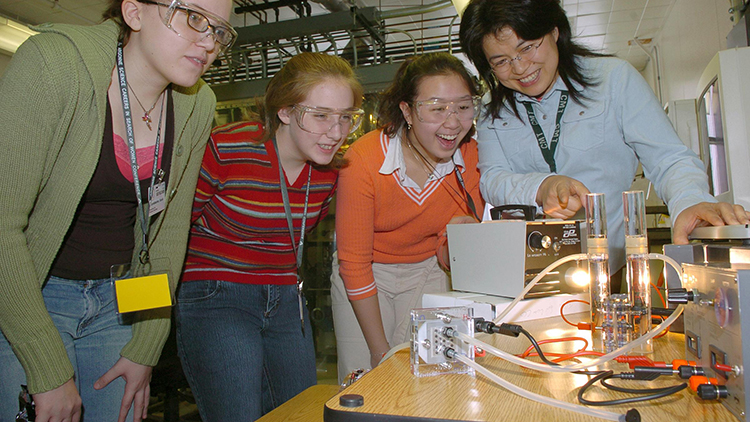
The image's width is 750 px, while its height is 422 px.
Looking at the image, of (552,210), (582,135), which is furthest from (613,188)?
(552,210)

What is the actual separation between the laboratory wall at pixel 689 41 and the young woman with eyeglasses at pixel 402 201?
10.3ft

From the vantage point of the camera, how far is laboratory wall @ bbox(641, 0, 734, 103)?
401cm

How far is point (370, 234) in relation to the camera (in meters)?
1.65

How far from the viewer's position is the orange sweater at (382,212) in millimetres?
1637

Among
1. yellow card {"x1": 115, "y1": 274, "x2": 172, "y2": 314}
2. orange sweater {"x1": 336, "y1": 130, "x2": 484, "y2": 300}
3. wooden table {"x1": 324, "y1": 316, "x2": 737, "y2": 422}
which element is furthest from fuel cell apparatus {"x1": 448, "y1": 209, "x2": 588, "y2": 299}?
yellow card {"x1": 115, "y1": 274, "x2": 172, "y2": 314}

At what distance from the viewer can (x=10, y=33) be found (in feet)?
16.4

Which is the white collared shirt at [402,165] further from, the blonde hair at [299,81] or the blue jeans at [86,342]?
the blue jeans at [86,342]

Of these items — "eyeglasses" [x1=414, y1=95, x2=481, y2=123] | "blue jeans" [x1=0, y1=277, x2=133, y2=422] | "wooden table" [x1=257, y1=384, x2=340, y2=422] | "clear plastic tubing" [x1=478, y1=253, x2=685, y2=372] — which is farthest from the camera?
"eyeglasses" [x1=414, y1=95, x2=481, y2=123]

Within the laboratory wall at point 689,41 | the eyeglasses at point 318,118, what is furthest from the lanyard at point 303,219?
the laboratory wall at point 689,41

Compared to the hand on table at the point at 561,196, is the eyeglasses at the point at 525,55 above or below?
Result: above

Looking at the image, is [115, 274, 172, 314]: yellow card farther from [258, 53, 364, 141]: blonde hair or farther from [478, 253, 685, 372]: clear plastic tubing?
[478, 253, 685, 372]: clear plastic tubing

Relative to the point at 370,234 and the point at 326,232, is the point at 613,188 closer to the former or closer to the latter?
Answer: the point at 370,234

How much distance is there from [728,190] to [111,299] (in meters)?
2.22

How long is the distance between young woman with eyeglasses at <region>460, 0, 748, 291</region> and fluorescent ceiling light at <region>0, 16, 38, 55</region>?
5052mm
